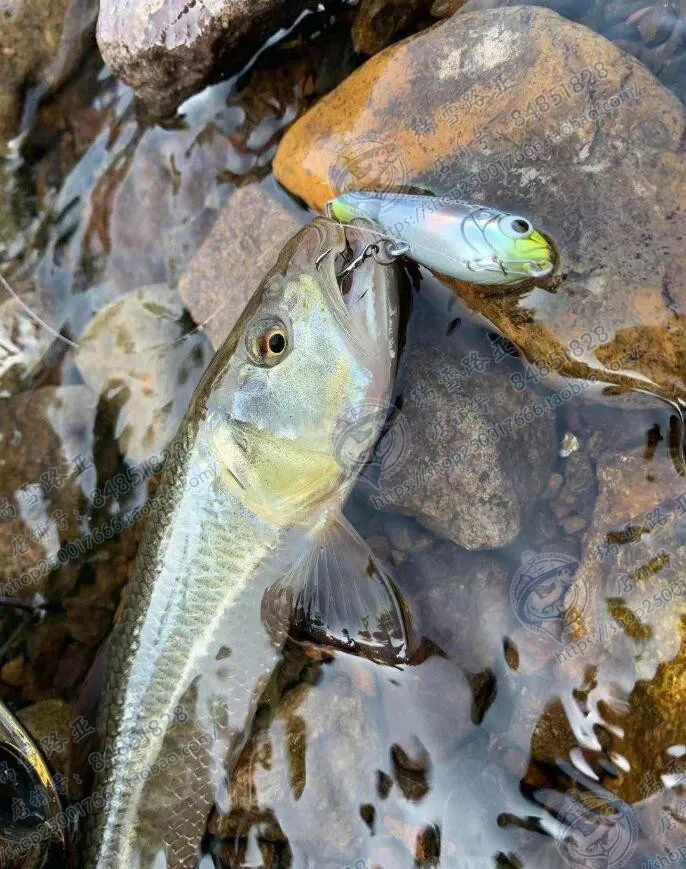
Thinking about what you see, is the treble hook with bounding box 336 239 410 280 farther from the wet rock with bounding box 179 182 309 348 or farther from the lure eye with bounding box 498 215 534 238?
the wet rock with bounding box 179 182 309 348

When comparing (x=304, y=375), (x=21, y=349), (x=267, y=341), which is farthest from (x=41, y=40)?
(x=304, y=375)

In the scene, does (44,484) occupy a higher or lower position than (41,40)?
lower

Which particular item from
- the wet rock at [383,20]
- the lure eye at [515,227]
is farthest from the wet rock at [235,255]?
the lure eye at [515,227]

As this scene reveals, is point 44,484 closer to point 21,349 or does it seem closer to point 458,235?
point 21,349

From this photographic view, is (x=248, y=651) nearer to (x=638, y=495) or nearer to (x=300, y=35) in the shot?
(x=638, y=495)

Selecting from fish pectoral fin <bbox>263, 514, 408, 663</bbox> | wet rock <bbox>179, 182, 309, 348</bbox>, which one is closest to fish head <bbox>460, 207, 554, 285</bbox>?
wet rock <bbox>179, 182, 309, 348</bbox>

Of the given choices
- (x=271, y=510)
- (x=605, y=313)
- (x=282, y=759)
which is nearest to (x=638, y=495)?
(x=605, y=313)

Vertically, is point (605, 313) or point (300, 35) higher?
point (300, 35)
